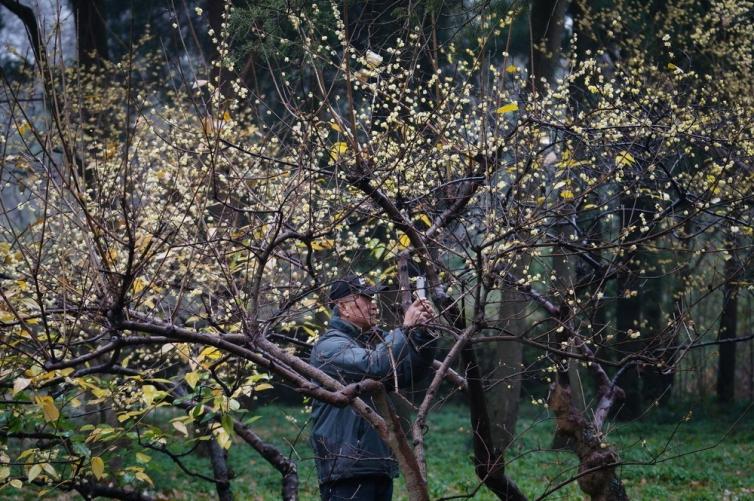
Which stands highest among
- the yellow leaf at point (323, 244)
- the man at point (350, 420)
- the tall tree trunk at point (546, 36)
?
the tall tree trunk at point (546, 36)

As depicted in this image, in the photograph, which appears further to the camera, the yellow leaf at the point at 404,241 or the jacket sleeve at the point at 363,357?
the yellow leaf at the point at 404,241

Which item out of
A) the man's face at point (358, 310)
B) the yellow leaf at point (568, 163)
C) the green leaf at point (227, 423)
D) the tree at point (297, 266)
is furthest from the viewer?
the man's face at point (358, 310)

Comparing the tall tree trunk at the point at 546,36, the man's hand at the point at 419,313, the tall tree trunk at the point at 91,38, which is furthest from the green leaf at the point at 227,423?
the tall tree trunk at the point at 91,38

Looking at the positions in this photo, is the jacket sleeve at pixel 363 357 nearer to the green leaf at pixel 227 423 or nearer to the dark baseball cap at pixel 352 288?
the dark baseball cap at pixel 352 288

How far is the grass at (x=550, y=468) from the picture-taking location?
9438mm

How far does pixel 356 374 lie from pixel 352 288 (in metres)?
0.44

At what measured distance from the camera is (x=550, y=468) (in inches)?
463

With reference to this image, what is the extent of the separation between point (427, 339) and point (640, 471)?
808 cm

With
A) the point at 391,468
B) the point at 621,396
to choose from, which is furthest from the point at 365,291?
the point at 621,396

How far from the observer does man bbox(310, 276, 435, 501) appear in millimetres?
3646

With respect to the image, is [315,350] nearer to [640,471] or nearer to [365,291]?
[365,291]

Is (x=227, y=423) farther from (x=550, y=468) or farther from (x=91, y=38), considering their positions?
(x=91, y=38)

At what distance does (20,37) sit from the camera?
49.2 feet

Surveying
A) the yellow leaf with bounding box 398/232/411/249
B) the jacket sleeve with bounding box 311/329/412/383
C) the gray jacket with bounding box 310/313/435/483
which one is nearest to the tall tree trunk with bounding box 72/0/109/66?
the yellow leaf with bounding box 398/232/411/249
